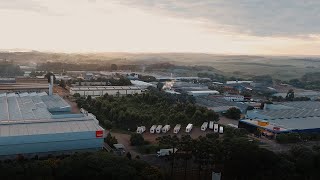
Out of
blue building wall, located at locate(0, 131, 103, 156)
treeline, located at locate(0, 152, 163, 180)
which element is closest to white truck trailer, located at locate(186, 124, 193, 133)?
blue building wall, located at locate(0, 131, 103, 156)

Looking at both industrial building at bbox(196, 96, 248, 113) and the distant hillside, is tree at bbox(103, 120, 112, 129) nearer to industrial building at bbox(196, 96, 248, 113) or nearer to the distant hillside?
industrial building at bbox(196, 96, 248, 113)

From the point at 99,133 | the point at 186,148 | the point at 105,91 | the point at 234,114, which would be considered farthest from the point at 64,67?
the point at 186,148

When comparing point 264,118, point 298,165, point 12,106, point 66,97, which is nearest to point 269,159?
point 298,165

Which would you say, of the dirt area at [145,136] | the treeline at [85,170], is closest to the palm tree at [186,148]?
the treeline at [85,170]

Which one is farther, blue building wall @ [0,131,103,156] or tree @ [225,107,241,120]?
tree @ [225,107,241,120]

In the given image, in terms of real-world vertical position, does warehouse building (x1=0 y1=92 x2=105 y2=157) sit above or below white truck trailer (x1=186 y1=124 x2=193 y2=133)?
above

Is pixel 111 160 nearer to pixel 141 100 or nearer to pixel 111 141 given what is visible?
pixel 111 141
